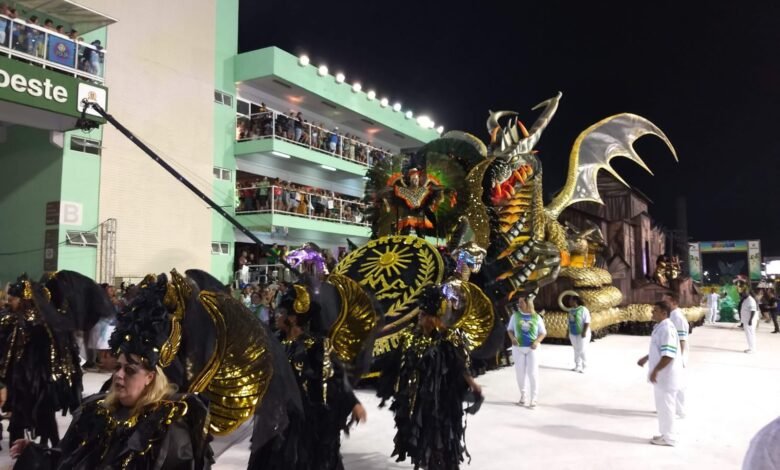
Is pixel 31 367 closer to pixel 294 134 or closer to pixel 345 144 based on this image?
pixel 294 134

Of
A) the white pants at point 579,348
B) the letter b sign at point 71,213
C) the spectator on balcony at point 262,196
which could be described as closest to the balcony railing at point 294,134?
the spectator on balcony at point 262,196

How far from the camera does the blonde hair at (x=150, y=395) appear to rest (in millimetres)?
2037

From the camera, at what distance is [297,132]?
21141mm

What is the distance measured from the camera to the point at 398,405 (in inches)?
179

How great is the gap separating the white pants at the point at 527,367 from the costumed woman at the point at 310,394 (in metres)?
4.07

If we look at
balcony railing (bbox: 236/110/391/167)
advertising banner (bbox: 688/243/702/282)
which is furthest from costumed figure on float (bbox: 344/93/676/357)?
advertising banner (bbox: 688/243/702/282)

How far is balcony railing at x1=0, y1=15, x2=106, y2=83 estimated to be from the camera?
38.1ft

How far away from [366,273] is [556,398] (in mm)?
3290

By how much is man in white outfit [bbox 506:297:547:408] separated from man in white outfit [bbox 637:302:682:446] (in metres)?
1.60

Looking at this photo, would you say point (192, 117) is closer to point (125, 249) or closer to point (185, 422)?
point (125, 249)

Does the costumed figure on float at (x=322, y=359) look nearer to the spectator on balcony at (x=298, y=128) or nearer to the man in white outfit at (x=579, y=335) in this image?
the man in white outfit at (x=579, y=335)

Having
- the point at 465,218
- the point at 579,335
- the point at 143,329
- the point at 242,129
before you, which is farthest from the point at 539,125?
the point at 242,129

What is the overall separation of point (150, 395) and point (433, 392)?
275 cm

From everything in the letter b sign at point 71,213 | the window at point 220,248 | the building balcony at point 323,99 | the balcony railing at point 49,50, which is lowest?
the window at point 220,248
